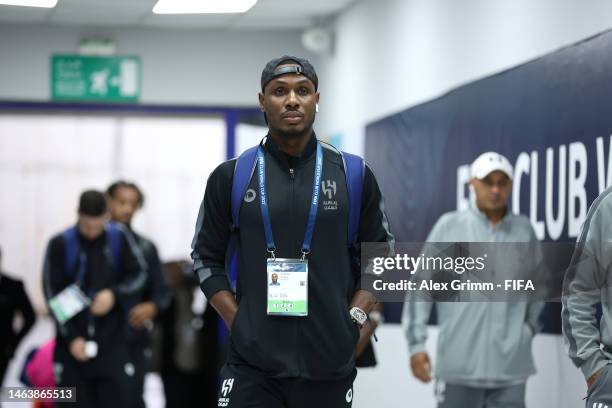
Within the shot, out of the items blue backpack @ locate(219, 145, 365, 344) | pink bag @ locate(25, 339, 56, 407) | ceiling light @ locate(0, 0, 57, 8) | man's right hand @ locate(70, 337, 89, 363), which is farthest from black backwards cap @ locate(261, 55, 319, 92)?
pink bag @ locate(25, 339, 56, 407)

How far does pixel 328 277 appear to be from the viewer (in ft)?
12.2

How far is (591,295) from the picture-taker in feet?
13.7

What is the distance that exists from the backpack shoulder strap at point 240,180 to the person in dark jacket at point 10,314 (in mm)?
4907

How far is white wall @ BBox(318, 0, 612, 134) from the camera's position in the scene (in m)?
5.95

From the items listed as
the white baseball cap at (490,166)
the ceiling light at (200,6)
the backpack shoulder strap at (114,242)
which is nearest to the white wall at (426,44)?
the white baseball cap at (490,166)

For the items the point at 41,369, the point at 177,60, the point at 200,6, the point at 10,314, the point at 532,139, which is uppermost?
the point at 200,6

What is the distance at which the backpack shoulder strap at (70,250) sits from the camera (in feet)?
22.0

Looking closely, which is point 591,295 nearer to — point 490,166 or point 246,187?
point 246,187

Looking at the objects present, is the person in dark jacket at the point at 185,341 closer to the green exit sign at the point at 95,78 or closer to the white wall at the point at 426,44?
the white wall at the point at 426,44

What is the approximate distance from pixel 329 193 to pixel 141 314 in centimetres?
354

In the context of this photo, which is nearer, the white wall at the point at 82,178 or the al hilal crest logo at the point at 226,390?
the al hilal crest logo at the point at 226,390

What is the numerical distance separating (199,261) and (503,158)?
A: 2476mm

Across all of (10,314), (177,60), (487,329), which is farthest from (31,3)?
(177,60)

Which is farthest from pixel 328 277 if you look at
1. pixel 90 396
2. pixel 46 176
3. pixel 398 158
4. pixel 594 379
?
pixel 46 176
